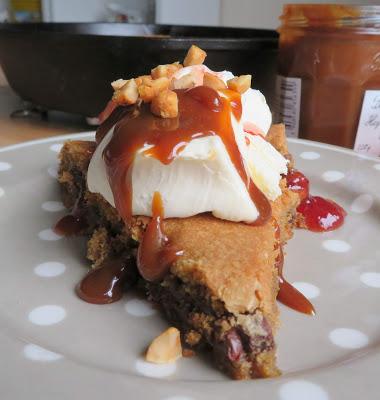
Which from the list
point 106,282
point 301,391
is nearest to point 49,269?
point 106,282

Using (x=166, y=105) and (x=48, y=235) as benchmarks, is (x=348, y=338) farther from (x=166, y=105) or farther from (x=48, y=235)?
(x=48, y=235)

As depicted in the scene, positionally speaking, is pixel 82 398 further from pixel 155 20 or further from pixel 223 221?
pixel 155 20

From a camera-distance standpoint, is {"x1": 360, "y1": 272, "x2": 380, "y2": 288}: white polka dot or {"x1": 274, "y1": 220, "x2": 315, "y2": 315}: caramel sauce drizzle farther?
{"x1": 360, "y1": 272, "x2": 380, "y2": 288}: white polka dot

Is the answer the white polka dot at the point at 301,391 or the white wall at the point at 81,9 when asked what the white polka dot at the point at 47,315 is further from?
the white wall at the point at 81,9

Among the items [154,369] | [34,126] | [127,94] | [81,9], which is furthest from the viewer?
[81,9]

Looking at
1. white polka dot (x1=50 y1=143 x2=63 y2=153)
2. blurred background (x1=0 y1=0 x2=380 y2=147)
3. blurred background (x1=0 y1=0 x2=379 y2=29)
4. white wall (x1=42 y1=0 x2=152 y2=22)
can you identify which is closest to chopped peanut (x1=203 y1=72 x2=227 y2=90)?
blurred background (x1=0 y1=0 x2=380 y2=147)

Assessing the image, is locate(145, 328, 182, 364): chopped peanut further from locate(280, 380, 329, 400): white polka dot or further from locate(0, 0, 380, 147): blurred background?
locate(0, 0, 380, 147): blurred background

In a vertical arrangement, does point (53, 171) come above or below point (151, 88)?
below
